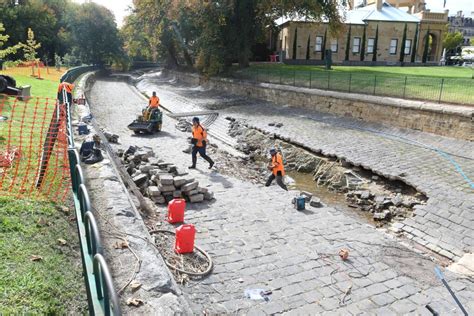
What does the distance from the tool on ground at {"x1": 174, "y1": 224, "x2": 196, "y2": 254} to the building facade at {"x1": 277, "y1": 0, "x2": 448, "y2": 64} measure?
37.5 meters

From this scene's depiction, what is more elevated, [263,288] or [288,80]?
[288,80]

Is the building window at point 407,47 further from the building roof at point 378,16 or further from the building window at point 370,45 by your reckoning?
the building window at point 370,45

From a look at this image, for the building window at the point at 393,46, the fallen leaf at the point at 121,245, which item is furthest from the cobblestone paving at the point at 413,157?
the building window at the point at 393,46

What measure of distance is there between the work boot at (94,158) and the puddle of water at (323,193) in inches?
243

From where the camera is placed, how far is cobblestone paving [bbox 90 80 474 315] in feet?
20.1

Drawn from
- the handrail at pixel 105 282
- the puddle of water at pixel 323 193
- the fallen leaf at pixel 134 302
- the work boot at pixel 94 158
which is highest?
the handrail at pixel 105 282

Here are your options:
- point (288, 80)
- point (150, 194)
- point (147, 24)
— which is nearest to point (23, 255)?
point (150, 194)

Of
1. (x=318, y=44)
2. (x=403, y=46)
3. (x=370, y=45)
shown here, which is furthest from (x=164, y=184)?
(x=403, y=46)

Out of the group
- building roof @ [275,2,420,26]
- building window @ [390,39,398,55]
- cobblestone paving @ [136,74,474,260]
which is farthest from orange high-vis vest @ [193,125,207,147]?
building window @ [390,39,398,55]

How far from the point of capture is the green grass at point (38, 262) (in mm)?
4277

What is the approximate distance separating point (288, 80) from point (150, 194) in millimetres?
16816

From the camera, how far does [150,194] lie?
9867mm

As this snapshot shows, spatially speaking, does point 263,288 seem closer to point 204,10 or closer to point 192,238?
point 192,238

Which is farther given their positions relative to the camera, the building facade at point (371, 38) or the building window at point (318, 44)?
the building window at point (318, 44)
